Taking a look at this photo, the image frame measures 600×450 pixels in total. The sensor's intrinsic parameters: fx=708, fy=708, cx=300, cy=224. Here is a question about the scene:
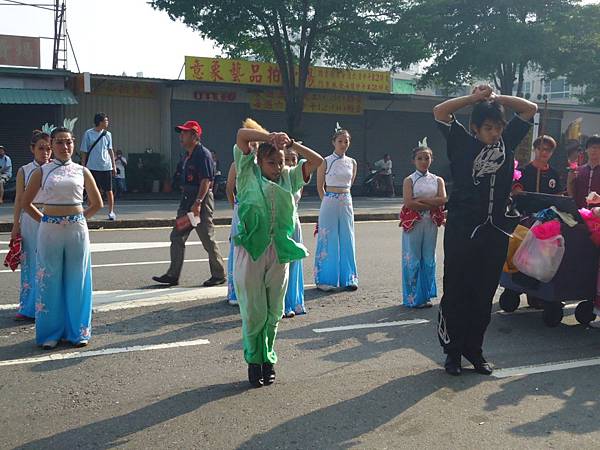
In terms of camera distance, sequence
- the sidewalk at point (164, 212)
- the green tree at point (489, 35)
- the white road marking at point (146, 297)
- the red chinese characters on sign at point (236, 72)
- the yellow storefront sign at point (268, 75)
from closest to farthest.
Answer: the white road marking at point (146, 297) → the sidewalk at point (164, 212) → the yellow storefront sign at point (268, 75) → the red chinese characters on sign at point (236, 72) → the green tree at point (489, 35)

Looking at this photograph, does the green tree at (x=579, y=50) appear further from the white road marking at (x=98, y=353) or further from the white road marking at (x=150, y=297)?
the white road marking at (x=98, y=353)

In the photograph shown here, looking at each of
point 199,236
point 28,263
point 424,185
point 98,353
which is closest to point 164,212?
point 199,236

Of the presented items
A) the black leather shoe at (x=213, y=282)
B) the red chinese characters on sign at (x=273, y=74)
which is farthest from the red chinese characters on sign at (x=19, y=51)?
the black leather shoe at (x=213, y=282)

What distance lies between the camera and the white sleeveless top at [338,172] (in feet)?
27.1

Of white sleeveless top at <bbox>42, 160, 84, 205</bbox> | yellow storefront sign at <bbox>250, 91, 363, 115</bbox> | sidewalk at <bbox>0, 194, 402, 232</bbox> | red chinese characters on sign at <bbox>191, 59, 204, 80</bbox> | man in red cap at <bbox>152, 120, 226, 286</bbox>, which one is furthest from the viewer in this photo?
yellow storefront sign at <bbox>250, 91, 363, 115</bbox>

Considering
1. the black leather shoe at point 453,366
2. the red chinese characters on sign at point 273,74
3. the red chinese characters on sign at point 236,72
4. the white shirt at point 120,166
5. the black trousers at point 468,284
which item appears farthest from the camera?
the red chinese characters on sign at point 273,74

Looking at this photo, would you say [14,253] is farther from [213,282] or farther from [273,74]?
[273,74]

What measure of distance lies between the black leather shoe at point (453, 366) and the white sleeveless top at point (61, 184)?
128 inches

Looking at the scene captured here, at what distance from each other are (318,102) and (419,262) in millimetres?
20039

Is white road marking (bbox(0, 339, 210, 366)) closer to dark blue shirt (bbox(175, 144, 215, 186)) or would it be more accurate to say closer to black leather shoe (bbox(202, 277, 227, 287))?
black leather shoe (bbox(202, 277, 227, 287))

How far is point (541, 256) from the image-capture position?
6.18 metres

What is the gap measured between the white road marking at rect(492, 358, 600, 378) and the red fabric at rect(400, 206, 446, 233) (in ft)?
7.15

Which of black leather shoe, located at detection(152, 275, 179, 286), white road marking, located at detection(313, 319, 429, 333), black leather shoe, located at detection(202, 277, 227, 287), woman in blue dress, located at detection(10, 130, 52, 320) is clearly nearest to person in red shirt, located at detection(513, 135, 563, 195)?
white road marking, located at detection(313, 319, 429, 333)

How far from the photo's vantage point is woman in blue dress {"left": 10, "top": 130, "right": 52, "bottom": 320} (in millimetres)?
6531
